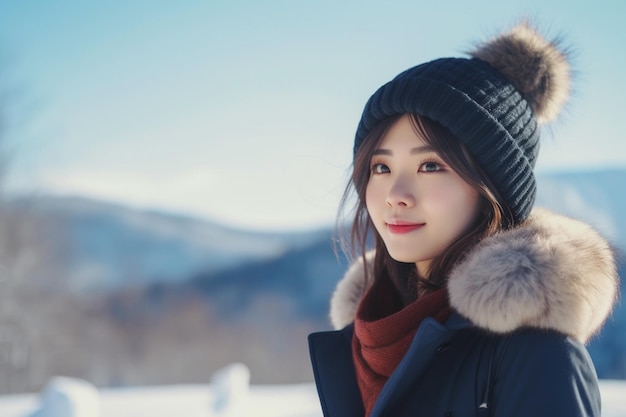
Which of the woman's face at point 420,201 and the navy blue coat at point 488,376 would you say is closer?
the navy blue coat at point 488,376

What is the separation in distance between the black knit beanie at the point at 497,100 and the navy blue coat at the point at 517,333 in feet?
0.46

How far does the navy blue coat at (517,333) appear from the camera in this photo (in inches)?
39.6

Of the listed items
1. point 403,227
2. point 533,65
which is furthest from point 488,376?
point 533,65

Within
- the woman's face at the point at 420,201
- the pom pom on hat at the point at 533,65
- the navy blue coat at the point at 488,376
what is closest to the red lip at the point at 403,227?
the woman's face at the point at 420,201

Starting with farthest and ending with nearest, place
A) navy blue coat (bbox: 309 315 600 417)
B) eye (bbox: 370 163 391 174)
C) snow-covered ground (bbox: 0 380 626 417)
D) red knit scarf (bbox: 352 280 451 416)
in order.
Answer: snow-covered ground (bbox: 0 380 626 417) < eye (bbox: 370 163 391 174) < red knit scarf (bbox: 352 280 451 416) < navy blue coat (bbox: 309 315 600 417)

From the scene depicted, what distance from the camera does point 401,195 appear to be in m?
1.27

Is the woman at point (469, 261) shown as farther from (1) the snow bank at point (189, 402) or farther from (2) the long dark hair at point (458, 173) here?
(1) the snow bank at point (189, 402)

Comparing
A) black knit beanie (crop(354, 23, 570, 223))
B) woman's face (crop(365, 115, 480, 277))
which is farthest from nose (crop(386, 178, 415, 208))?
black knit beanie (crop(354, 23, 570, 223))

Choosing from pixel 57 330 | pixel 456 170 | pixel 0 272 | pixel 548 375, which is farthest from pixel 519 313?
pixel 57 330

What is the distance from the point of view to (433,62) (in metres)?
1.38

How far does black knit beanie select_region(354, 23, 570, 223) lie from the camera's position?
1259mm

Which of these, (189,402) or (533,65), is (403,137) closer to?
(533,65)

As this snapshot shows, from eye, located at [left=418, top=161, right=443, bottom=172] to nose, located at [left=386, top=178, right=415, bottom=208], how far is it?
0.05 meters

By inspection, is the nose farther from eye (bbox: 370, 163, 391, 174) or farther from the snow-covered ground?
the snow-covered ground
